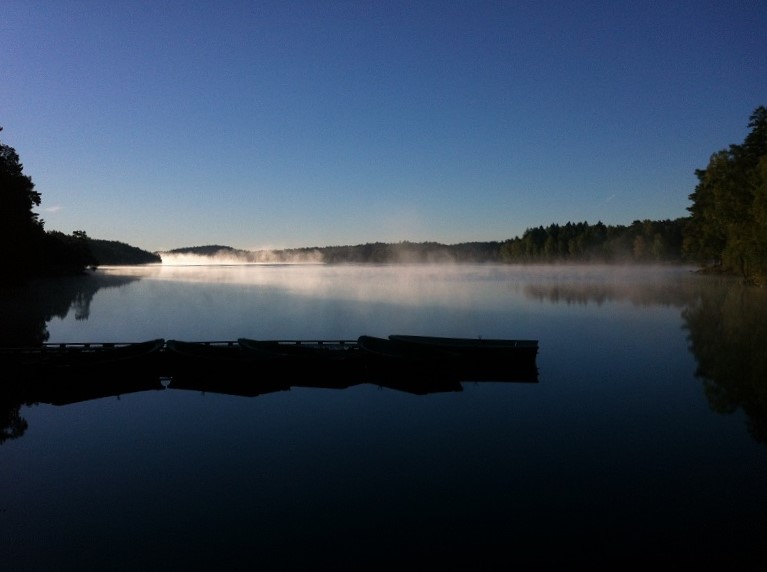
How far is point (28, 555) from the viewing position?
10.8 metres

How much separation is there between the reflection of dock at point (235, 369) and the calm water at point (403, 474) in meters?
1.52

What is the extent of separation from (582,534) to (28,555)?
1179cm

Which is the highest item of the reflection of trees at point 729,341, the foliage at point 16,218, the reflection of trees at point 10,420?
the foliage at point 16,218

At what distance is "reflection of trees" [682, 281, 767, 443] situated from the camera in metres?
21.7

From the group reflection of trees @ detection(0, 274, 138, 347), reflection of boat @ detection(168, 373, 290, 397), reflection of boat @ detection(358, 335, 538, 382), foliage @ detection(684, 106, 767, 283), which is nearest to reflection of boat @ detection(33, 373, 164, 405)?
reflection of boat @ detection(168, 373, 290, 397)

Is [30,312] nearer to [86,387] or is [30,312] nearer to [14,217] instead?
[14,217]

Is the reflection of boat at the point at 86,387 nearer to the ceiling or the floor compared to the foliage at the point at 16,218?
nearer to the floor

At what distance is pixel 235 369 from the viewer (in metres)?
27.8

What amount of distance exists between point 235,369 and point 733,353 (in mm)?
29968

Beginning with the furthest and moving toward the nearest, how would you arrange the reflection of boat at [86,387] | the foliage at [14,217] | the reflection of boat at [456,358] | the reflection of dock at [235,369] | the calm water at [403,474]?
the foliage at [14,217] → the reflection of boat at [456,358] → the reflection of dock at [235,369] → the reflection of boat at [86,387] → the calm water at [403,474]

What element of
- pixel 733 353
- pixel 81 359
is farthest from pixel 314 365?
pixel 733 353

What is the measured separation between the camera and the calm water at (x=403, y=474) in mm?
10953

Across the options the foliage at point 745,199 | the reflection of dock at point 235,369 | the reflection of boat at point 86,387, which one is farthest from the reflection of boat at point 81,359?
the foliage at point 745,199

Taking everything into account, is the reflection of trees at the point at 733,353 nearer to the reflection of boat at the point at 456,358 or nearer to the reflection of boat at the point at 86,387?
the reflection of boat at the point at 456,358
